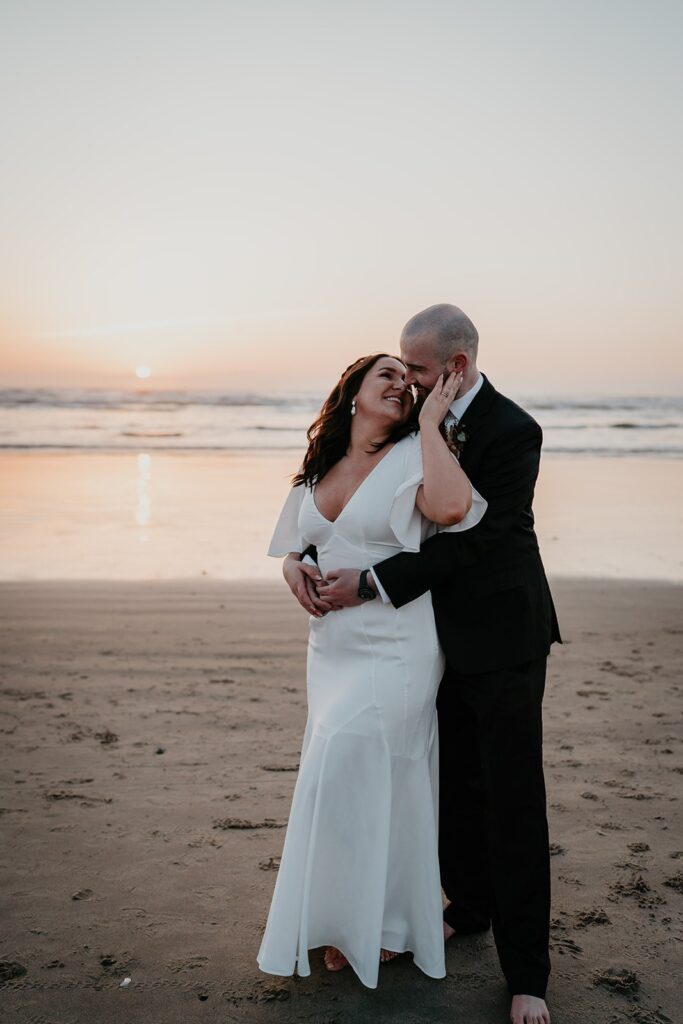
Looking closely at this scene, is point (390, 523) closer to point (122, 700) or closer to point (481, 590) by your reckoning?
point (481, 590)

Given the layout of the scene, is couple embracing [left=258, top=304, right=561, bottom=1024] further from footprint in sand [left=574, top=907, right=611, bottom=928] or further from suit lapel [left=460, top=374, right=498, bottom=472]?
footprint in sand [left=574, top=907, right=611, bottom=928]

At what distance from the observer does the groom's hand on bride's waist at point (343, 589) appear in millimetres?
3072

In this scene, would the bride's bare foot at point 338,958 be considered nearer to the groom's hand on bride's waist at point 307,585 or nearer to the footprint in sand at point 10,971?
the footprint in sand at point 10,971

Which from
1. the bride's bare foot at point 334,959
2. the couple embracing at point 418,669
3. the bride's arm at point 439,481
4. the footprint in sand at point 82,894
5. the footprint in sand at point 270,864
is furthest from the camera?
the footprint in sand at point 270,864

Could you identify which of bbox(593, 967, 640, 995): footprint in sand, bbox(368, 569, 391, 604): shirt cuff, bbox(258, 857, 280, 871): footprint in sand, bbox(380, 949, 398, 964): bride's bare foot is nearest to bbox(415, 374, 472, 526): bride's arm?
bbox(368, 569, 391, 604): shirt cuff

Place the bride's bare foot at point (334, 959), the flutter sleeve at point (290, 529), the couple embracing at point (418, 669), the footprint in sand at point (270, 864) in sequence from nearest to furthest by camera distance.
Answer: the couple embracing at point (418, 669)
the bride's bare foot at point (334, 959)
the flutter sleeve at point (290, 529)
the footprint in sand at point (270, 864)

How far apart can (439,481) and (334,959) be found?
1761mm

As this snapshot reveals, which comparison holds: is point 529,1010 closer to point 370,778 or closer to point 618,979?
point 618,979

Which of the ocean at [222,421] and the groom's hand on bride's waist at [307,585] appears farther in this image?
the ocean at [222,421]

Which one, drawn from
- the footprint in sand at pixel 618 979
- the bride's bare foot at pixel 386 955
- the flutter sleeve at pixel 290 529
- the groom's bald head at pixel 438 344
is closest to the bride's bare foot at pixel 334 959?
the bride's bare foot at pixel 386 955

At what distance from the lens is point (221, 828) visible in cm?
432

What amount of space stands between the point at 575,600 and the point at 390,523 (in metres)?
5.99

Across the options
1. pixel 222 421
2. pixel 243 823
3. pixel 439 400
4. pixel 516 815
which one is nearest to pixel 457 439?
pixel 439 400

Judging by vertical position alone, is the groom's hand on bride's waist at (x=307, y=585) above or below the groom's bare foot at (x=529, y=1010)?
above
